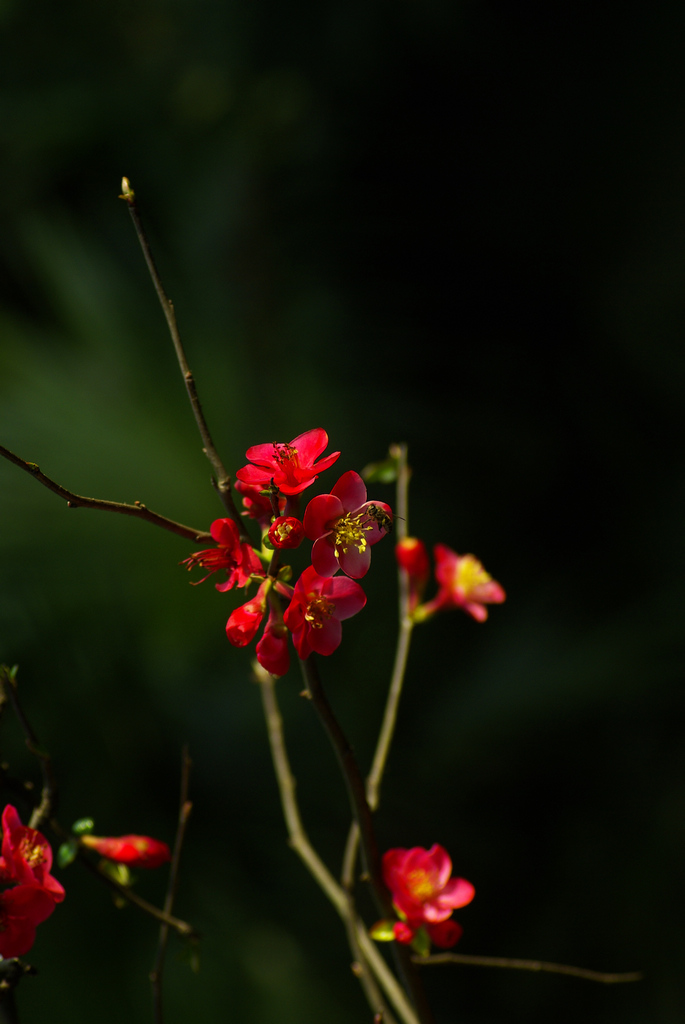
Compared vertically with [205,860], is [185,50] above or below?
above

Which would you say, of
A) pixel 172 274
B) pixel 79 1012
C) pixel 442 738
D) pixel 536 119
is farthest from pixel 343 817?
pixel 536 119

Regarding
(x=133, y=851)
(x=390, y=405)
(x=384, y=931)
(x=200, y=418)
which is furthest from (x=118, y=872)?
(x=390, y=405)

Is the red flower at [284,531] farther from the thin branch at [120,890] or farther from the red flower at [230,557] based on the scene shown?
the thin branch at [120,890]

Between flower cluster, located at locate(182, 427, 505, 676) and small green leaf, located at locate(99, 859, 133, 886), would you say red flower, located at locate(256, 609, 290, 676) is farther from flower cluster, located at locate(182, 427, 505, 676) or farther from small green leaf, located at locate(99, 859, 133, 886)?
small green leaf, located at locate(99, 859, 133, 886)

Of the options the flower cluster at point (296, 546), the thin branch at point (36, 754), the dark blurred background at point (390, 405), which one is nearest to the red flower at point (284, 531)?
the flower cluster at point (296, 546)

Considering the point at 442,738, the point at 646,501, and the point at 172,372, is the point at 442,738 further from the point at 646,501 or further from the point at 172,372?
the point at 172,372

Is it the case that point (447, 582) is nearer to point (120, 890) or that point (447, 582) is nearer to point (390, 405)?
point (120, 890)

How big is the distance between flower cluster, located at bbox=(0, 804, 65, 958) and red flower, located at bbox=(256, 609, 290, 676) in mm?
107

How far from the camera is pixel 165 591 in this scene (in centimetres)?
71

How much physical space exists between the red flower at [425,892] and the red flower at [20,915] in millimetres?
134

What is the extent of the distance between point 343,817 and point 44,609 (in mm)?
398

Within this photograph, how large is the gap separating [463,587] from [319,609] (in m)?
0.23

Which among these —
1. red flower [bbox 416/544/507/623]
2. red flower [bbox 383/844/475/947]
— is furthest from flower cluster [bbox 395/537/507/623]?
red flower [bbox 383/844/475/947]

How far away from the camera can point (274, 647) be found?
221mm
